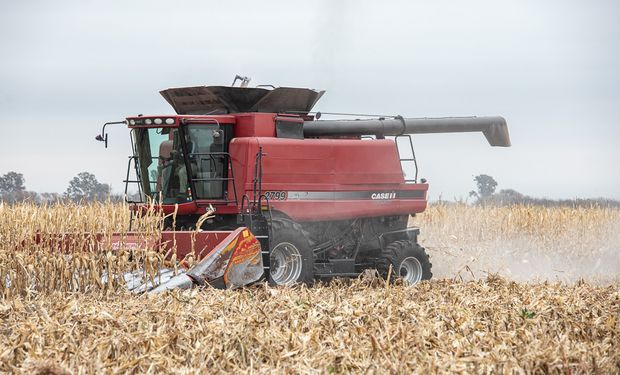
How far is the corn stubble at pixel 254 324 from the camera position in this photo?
560cm

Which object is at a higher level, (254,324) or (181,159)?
(181,159)

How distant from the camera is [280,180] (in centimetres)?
1109

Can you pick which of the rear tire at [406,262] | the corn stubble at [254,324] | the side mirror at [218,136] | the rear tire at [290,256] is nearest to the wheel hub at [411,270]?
the rear tire at [406,262]

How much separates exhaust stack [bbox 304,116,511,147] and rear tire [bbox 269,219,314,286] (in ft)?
5.24

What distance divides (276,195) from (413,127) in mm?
2491

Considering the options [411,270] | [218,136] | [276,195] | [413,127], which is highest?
[413,127]

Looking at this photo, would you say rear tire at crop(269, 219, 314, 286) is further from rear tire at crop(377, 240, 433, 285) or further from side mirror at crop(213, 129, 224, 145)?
rear tire at crop(377, 240, 433, 285)

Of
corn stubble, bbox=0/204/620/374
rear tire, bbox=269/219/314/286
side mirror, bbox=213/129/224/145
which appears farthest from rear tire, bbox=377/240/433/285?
side mirror, bbox=213/129/224/145

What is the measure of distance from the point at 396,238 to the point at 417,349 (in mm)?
6388

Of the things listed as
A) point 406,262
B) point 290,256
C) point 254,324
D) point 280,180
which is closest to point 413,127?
point 406,262

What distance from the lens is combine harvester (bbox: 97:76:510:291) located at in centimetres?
1064

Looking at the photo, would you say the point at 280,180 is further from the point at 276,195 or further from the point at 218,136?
the point at 218,136

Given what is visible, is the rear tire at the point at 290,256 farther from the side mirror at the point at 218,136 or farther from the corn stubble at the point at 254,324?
the side mirror at the point at 218,136

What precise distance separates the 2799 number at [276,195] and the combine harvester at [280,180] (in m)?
0.01
